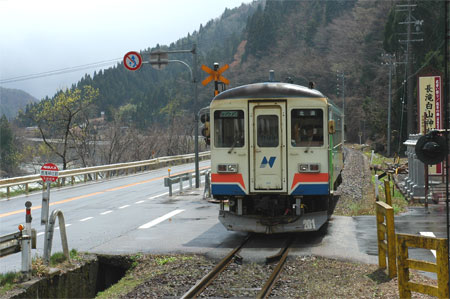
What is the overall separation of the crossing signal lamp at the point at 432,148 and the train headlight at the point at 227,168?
5421mm

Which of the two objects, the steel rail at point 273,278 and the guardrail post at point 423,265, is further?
the steel rail at point 273,278

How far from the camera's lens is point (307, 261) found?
10070 mm

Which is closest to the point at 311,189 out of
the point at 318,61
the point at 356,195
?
the point at 356,195

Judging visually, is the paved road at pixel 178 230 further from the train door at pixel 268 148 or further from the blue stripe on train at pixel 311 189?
the train door at pixel 268 148

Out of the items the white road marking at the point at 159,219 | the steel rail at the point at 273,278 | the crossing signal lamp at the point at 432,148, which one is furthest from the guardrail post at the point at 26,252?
the white road marking at the point at 159,219

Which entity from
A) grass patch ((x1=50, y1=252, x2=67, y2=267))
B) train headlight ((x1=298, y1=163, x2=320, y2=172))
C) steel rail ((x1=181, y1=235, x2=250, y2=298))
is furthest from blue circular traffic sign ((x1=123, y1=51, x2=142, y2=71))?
grass patch ((x1=50, y1=252, x2=67, y2=267))

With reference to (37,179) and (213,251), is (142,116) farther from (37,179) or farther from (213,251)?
(213,251)

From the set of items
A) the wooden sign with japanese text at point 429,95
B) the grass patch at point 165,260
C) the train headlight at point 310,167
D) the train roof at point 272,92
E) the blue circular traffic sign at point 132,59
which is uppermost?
the blue circular traffic sign at point 132,59

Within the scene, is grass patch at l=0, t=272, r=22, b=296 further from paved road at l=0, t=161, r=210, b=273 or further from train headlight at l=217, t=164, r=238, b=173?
train headlight at l=217, t=164, r=238, b=173

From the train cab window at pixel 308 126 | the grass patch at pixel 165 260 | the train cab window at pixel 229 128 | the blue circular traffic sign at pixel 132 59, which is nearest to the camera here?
the grass patch at pixel 165 260

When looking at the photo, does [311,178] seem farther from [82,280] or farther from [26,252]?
[26,252]

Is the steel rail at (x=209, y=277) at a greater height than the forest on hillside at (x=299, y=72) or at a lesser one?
lesser

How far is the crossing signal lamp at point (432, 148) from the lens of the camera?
23.1 ft

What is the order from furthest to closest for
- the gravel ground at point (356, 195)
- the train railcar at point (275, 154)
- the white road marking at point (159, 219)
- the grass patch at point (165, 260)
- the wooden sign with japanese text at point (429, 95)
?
1. the wooden sign with japanese text at point (429, 95)
2. the gravel ground at point (356, 195)
3. the white road marking at point (159, 219)
4. the train railcar at point (275, 154)
5. the grass patch at point (165, 260)
